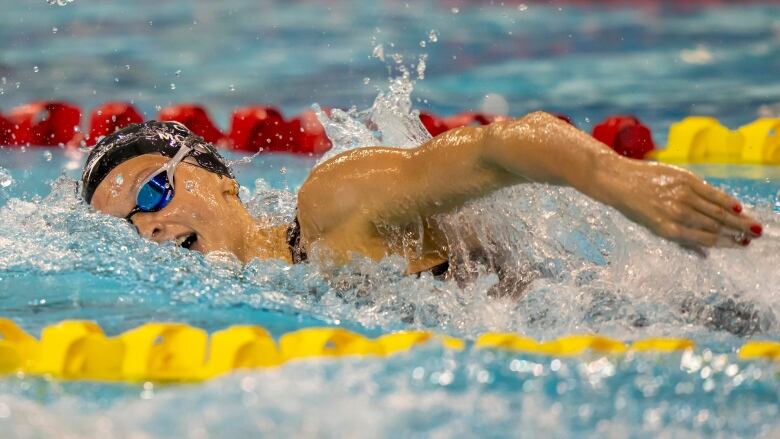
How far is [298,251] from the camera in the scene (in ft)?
7.43

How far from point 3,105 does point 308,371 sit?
4.70 metres

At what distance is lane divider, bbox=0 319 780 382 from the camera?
1690 millimetres

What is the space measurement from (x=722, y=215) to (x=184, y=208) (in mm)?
1229

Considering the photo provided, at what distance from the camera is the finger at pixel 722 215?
1527 mm

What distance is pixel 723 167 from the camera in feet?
14.3

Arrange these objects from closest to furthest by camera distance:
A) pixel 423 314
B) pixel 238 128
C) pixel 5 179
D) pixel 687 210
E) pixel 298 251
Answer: pixel 687 210 < pixel 423 314 < pixel 298 251 < pixel 5 179 < pixel 238 128

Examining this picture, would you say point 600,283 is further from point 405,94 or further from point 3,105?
point 3,105

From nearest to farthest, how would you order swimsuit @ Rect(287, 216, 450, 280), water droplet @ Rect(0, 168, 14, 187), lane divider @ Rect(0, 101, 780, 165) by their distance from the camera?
swimsuit @ Rect(287, 216, 450, 280), water droplet @ Rect(0, 168, 14, 187), lane divider @ Rect(0, 101, 780, 165)

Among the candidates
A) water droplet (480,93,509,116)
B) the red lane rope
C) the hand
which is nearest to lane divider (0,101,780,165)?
the red lane rope

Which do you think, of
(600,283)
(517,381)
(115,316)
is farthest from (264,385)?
(600,283)

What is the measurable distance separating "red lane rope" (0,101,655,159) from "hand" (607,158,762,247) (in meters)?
2.99

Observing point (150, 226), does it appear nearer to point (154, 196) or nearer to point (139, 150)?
point (154, 196)

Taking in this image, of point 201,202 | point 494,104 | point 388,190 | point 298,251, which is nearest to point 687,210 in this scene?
point 388,190

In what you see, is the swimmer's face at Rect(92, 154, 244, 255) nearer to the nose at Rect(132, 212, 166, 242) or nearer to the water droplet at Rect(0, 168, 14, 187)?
the nose at Rect(132, 212, 166, 242)
